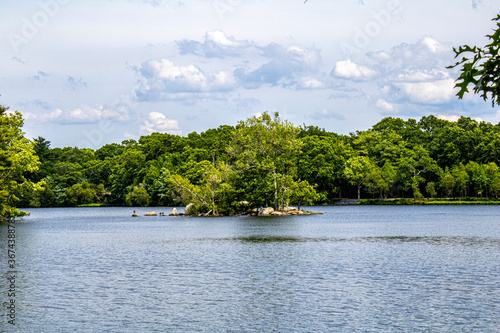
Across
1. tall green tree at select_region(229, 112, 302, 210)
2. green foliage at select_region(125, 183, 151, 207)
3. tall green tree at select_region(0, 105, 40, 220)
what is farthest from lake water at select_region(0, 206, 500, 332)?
green foliage at select_region(125, 183, 151, 207)

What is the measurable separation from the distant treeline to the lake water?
118 ft

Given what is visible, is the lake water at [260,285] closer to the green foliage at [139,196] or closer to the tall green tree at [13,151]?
the tall green tree at [13,151]

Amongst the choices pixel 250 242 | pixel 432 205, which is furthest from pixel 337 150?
pixel 250 242

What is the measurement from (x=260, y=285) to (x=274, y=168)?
182ft

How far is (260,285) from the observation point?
26.9 metres

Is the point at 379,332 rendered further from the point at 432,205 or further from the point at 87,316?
the point at 432,205

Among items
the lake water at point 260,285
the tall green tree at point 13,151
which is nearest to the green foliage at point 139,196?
the tall green tree at point 13,151

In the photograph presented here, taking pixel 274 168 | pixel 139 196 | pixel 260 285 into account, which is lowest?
pixel 260 285

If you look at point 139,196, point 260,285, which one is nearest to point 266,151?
point 260,285

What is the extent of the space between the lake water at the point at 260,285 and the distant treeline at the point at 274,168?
36015 mm

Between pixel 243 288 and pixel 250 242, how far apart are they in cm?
2018

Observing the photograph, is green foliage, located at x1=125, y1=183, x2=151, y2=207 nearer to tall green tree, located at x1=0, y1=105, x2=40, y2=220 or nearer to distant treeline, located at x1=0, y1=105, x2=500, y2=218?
distant treeline, located at x1=0, y1=105, x2=500, y2=218

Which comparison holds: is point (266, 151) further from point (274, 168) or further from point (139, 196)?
point (139, 196)

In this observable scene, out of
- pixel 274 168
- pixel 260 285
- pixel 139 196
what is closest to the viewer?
pixel 260 285
